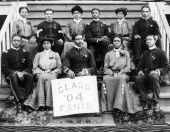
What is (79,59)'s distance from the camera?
23.8ft

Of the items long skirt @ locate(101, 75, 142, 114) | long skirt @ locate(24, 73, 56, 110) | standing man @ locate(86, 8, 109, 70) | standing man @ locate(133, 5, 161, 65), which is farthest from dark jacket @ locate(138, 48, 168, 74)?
long skirt @ locate(24, 73, 56, 110)

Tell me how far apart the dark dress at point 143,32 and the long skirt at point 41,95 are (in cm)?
205

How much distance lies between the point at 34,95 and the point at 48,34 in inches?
70.6

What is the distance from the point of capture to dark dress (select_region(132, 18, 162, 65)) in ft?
26.0

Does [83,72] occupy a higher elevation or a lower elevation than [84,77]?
higher

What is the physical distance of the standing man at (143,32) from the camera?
7.94 metres

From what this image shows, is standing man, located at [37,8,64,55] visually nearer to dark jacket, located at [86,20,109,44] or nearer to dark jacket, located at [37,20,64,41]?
dark jacket, located at [37,20,64,41]

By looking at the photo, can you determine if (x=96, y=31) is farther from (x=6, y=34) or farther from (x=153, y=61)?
(x=6, y=34)

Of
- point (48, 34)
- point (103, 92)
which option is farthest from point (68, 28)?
point (103, 92)

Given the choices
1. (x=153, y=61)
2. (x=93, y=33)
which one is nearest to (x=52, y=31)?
(x=93, y=33)

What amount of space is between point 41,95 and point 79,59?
3.46 ft

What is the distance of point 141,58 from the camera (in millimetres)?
7301

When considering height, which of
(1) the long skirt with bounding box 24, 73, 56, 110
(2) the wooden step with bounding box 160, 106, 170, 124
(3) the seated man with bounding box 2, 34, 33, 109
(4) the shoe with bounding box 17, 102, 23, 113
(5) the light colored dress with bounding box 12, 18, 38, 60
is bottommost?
(2) the wooden step with bounding box 160, 106, 170, 124

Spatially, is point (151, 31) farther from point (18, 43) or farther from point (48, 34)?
point (18, 43)
